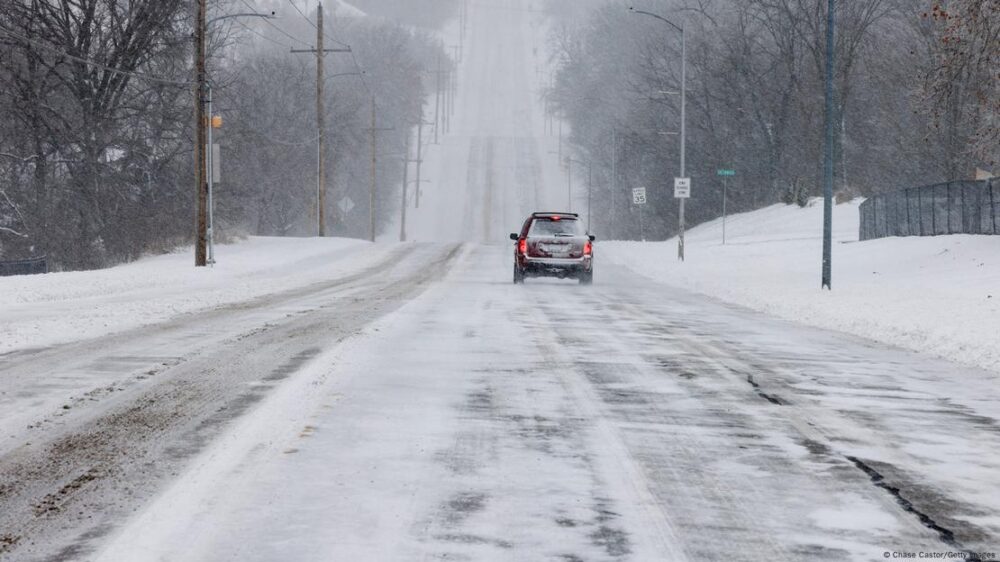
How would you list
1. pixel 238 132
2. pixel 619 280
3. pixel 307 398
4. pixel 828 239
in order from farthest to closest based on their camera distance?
1. pixel 238 132
2. pixel 619 280
3. pixel 828 239
4. pixel 307 398

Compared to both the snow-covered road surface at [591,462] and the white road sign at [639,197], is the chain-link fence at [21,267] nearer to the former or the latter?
the snow-covered road surface at [591,462]

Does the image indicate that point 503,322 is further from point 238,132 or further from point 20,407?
point 238,132

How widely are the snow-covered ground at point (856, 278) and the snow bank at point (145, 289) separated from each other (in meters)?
9.96

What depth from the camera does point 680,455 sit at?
7.18m

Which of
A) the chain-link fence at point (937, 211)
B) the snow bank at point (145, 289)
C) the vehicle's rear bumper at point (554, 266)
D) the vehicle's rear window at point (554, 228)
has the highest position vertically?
the chain-link fence at point (937, 211)

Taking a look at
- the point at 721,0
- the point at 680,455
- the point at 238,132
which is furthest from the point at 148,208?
the point at 721,0

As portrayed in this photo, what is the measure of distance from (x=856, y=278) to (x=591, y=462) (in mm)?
25305

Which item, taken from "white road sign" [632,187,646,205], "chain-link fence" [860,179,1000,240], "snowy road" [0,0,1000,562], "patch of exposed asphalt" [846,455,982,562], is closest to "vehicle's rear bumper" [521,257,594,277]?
"snowy road" [0,0,1000,562]

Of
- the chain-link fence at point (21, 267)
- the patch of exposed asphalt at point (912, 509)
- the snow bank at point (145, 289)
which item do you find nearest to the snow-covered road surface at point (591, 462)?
the patch of exposed asphalt at point (912, 509)

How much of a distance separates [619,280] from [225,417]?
77.5 feet

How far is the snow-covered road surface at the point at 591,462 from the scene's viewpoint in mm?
5223

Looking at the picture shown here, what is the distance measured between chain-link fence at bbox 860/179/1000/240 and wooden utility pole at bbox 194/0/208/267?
863 inches

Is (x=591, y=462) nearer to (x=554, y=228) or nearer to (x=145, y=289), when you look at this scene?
(x=145, y=289)

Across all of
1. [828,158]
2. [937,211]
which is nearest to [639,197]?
[937,211]
